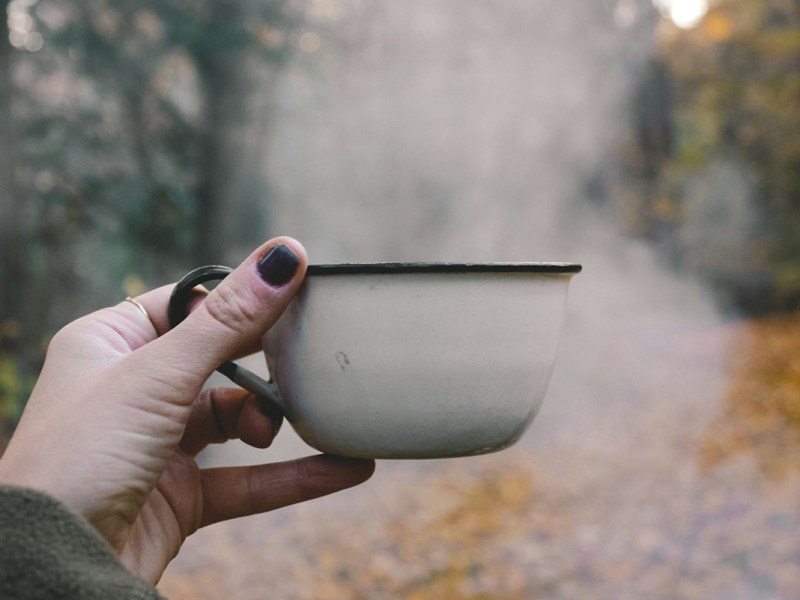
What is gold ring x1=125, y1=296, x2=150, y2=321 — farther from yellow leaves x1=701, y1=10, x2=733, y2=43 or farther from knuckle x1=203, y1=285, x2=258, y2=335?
yellow leaves x1=701, y1=10, x2=733, y2=43

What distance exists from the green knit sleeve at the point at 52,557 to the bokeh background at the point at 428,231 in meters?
2.39

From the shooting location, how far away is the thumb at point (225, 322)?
946 millimetres

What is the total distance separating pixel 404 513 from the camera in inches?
150

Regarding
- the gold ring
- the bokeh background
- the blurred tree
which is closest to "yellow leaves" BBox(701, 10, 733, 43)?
the bokeh background

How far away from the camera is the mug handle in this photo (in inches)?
39.3

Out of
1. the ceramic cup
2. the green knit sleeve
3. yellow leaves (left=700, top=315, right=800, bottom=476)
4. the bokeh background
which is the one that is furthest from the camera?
yellow leaves (left=700, top=315, right=800, bottom=476)

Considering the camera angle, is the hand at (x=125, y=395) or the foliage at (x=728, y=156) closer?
the hand at (x=125, y=395)

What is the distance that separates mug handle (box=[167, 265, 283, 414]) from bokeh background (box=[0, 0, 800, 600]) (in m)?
2.20

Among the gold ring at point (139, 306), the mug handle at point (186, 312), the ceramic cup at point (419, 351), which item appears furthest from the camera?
the gold ring at point (139, 306)

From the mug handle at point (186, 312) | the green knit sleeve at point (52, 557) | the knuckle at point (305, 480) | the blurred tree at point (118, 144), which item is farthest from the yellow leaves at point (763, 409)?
the green knit sleeve at point (52, 557)

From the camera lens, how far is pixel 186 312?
1088mm

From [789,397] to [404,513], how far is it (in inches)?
144

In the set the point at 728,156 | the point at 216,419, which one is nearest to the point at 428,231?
Result: the point at 728,156

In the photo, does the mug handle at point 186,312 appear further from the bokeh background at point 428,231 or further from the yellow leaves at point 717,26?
the yellow leaves at point 717,26
